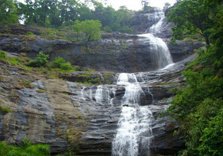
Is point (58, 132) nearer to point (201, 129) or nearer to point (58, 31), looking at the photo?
point (201, 129)

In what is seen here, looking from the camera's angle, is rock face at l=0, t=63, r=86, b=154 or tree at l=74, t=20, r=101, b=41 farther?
tree at l=74, t=20, r=101, b=41

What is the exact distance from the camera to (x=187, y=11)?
28312 millimetres

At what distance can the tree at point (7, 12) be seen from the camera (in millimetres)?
47062

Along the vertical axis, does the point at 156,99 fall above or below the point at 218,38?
below

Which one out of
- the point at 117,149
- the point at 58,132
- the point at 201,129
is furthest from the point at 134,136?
the point at 201,129

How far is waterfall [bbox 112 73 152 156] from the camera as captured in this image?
21984 millimetres

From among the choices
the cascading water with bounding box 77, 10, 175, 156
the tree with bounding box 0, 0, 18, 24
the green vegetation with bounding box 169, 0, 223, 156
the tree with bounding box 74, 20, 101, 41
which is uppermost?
the tree with bounding box 0, 0, 18, 24

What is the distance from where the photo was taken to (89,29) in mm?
43250

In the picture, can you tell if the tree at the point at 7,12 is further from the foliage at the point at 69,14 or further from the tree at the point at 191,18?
the tree at the point at 191,18

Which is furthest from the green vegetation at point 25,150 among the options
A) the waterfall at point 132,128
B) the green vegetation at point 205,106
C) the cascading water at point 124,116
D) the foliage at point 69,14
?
the foliage at point 69,14

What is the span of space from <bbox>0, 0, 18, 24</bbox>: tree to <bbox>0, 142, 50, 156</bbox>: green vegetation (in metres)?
29.4

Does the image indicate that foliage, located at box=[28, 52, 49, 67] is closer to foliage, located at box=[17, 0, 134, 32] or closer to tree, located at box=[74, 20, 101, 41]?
tree, located at box=[74, 20, 101, 41]

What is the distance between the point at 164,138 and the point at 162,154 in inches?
36.3

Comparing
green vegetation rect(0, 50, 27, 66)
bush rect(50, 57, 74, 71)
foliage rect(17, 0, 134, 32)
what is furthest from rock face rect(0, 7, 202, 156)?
foliage rect(17, 0, 134, 32)
